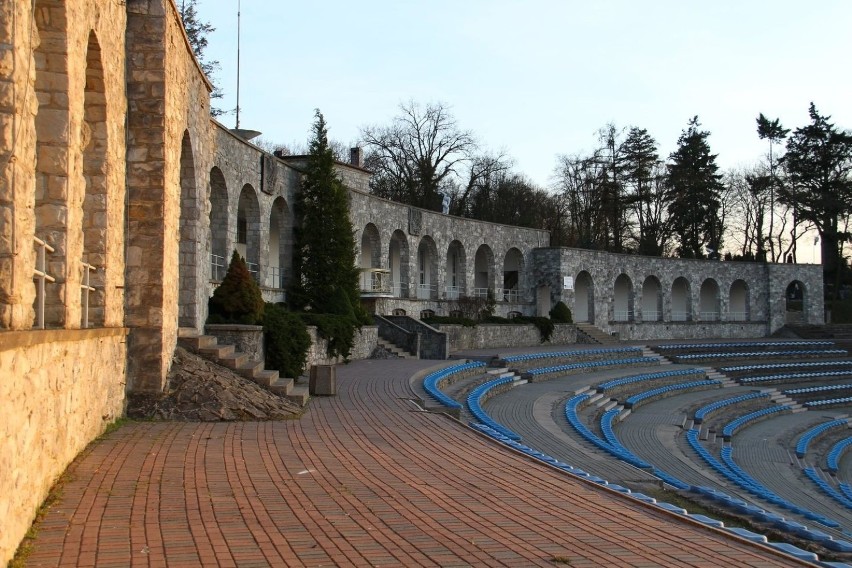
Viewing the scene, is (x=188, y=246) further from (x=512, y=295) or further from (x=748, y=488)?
(x=512, y=295)

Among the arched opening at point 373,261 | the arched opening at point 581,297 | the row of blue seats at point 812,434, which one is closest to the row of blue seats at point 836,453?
the row of blue seats at point 812,434

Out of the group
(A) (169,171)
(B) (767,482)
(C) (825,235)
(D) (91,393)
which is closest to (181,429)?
(D) (91,393)

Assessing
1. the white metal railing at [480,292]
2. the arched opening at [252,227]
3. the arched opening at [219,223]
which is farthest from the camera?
the white metal railing at [480,292]

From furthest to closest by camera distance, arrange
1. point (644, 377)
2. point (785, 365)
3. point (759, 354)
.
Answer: point (759, 354) → point (785, 365) → point (644, 377)

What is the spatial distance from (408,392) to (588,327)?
23.1m

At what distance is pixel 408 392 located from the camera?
49.4ft

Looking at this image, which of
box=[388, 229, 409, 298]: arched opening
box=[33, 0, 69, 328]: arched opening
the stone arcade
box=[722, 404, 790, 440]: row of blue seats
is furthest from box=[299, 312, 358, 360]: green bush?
box=[33, 0, 69, 328]: arched opening

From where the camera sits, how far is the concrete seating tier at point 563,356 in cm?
2402

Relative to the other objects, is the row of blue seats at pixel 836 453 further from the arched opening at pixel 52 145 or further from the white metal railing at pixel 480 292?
the white metal railing at pixel 480 292

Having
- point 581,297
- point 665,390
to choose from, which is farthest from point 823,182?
point 665,390

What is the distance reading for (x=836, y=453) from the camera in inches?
752

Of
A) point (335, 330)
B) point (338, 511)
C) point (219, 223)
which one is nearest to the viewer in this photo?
point (338, 511)

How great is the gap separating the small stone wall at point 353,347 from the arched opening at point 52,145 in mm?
11075

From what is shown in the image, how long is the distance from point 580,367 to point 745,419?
16.9ft
